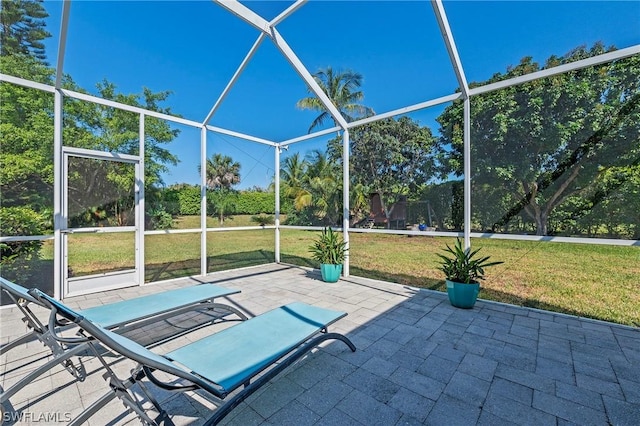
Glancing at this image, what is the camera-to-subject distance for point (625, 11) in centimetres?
408

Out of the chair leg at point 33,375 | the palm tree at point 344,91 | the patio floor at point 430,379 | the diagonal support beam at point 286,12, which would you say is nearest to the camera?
the chair leg at point 33,375

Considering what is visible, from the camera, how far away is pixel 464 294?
3.93m

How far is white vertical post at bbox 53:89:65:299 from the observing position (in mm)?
4180

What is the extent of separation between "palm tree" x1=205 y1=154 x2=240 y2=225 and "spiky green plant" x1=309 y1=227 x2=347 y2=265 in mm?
2613

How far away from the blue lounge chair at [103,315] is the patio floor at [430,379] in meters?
0.30

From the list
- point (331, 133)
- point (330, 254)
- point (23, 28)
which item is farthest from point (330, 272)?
point (23, 28)

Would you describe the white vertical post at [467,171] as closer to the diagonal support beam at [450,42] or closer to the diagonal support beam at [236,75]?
the diagonal support beam at [450,42]

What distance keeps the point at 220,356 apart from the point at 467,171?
414 centimetres

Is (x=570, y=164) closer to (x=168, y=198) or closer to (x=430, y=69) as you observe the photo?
(x=430, y=69)

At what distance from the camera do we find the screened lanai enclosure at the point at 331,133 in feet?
13.1

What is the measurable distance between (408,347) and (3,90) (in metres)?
6.74

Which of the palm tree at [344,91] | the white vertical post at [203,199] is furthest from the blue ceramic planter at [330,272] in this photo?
the palm tree at [344,91]

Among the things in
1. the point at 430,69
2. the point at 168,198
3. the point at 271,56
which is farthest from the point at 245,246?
the point at 430,69

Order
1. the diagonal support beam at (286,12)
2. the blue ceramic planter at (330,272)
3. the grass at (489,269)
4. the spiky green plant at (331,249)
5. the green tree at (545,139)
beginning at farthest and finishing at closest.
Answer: the spiky green plant at (331,249), the blue ceramic planter at (330,272), the grass at (489,269), the green tree at (545,139), the diagonal support beam at (286,12)
